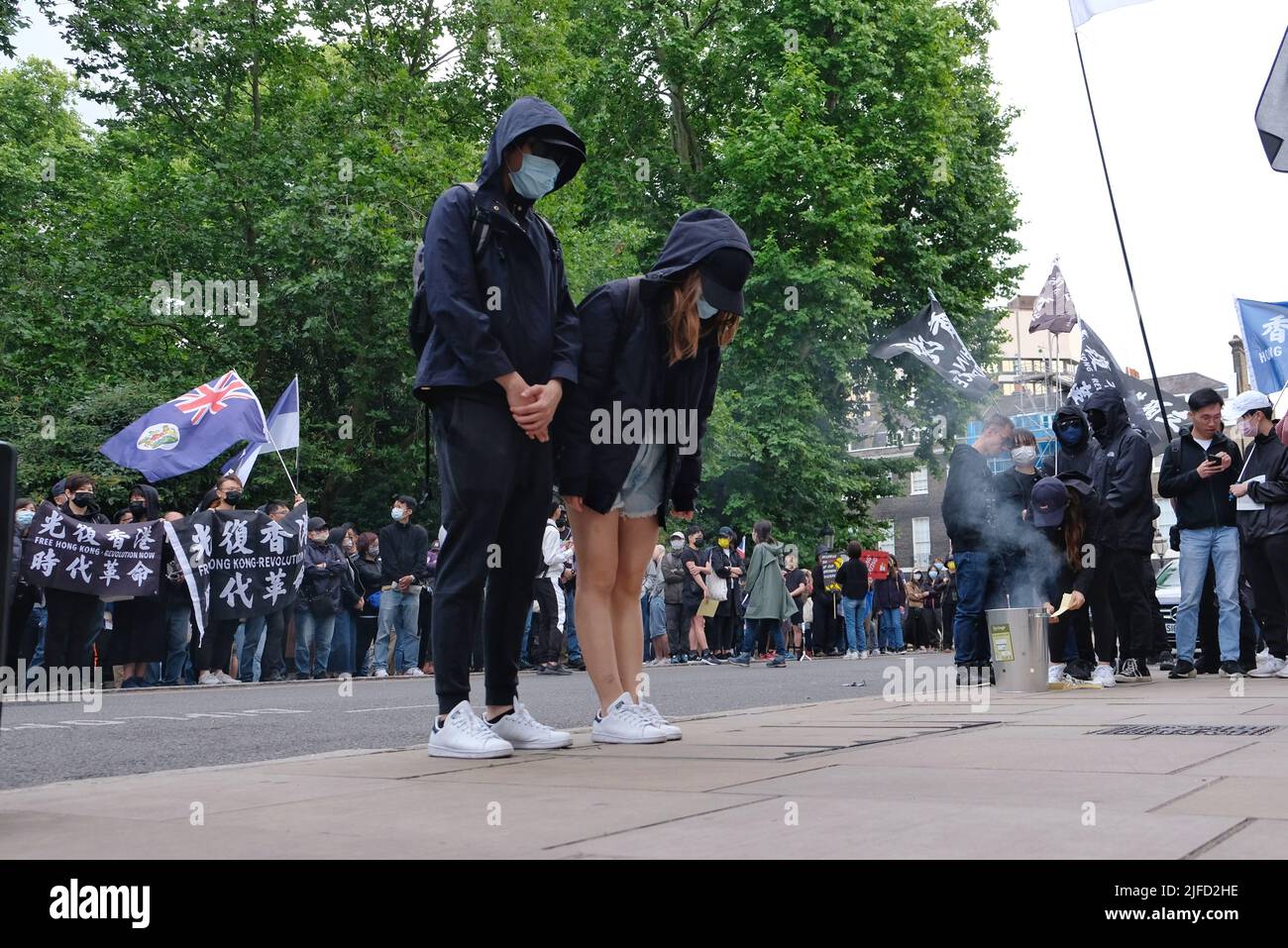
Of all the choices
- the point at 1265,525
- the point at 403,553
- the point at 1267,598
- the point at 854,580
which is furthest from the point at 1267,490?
the point at 854,580

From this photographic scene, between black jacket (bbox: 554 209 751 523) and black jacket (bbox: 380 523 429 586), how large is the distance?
11583 millimetres

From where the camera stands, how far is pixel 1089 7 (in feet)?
30.7

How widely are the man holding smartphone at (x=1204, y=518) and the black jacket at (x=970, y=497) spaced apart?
4.73ft

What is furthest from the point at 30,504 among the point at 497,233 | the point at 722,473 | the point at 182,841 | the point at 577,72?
the point at 577,72

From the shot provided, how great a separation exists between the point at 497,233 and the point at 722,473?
2425 centimetres

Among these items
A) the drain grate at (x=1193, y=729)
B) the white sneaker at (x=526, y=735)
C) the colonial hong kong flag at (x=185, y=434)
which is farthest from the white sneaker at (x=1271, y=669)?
the colonial hong kong flag at (x=185, y=434)

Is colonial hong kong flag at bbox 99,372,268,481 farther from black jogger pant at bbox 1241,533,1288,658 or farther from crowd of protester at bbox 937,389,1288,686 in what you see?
black jogger pant at bbox 1241,533,1288,658

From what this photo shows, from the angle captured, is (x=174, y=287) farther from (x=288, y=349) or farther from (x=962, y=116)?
(x=962, y=116)

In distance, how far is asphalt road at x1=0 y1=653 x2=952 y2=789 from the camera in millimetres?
5875

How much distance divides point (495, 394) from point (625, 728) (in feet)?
4.22

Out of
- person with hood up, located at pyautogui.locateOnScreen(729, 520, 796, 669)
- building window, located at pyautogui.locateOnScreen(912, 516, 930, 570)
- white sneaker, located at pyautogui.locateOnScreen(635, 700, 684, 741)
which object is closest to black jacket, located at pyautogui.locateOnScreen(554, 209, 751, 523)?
white sneaker, located at pyautogui.locateOnScreen(635, 700, 684, 741)

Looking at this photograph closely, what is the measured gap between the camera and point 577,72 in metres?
32.1

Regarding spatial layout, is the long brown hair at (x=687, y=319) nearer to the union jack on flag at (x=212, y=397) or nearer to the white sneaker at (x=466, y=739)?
the white sneaker at (x=466, y=739)

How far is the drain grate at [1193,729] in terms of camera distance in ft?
17.4
